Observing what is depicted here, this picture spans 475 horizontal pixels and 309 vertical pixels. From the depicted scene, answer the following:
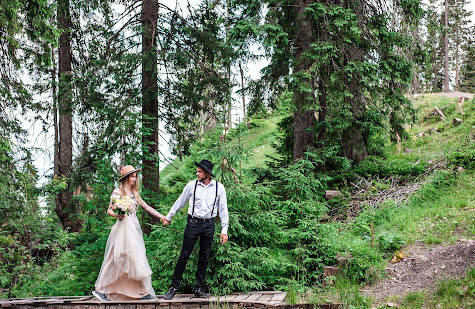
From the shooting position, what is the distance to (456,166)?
36.2 feet

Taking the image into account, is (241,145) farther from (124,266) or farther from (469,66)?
(469,66)

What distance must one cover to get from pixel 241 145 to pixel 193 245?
227cm

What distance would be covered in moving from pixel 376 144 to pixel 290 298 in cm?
860

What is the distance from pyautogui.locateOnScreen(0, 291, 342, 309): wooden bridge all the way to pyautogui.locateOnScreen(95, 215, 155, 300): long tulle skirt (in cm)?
24

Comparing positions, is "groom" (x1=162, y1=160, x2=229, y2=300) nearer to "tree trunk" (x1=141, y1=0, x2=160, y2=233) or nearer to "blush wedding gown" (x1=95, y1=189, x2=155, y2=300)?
"blush wedding gown" (x1=95, y1=189, x2=155, y2=300)

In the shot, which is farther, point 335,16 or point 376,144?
point 376,144

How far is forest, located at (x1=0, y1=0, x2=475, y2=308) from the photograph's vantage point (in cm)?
742

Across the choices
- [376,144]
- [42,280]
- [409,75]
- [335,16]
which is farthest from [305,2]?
[42,280]

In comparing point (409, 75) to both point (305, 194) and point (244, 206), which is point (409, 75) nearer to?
point (305, 194)

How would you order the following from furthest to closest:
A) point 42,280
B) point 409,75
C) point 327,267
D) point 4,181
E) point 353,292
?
point 409,75 < point 42,280 < point 4,181 < point 327,267 < point 353,292

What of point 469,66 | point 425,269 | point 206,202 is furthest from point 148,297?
point 469,66

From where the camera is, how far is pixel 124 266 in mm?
6230

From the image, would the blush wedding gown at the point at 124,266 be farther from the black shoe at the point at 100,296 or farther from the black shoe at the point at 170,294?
the black shoe at the point at 170,294

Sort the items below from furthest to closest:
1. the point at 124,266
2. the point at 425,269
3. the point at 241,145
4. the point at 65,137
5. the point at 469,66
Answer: the point at 469,66 → the point at 65,137 → the point at 241,145 → the point at 425,269 → the point at 124,266
